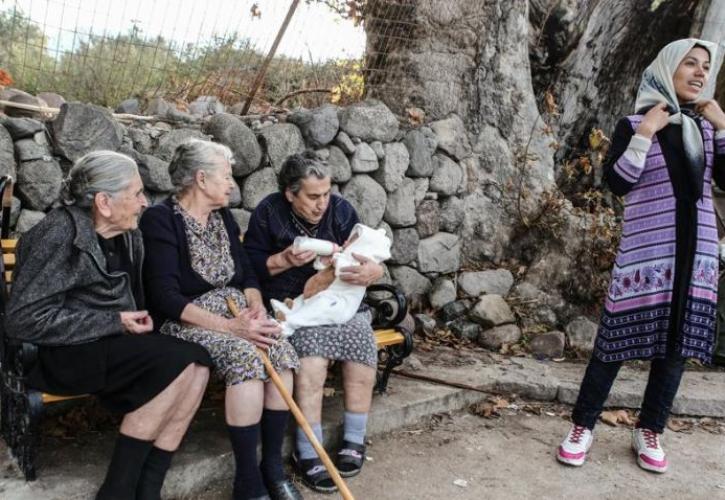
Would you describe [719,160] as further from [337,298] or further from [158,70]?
[158,70]

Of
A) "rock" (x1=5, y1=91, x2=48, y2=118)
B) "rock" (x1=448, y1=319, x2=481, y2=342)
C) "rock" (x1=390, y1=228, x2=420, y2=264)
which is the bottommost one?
"rock" (x1=448, y1=319, x2=481, y2=342)

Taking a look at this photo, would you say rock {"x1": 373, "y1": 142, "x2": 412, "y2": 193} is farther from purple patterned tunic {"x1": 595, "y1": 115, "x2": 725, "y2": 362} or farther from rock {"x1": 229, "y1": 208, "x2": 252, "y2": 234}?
purple patterned tunic {"x1": 595, "y1": 115, "x2": 725, "y2": 362}

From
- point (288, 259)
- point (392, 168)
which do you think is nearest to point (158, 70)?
point (392, 168)

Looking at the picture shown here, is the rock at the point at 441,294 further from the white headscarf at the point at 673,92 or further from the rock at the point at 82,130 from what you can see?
the rock at the point at 82,130

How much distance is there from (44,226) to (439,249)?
321 centimetres

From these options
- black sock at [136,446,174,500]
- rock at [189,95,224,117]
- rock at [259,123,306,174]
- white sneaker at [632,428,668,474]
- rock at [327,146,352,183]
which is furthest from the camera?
rock at [327,146,352,183]

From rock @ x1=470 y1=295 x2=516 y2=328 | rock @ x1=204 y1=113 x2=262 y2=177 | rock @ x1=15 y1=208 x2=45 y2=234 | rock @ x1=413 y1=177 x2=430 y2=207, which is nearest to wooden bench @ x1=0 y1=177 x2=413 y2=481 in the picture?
rock @ x1=15 y1=208 x2=45 y2=234

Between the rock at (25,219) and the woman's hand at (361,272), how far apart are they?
1.48 metres

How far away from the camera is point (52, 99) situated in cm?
379

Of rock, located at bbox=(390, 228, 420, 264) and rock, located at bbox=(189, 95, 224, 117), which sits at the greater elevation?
rock, located at bbox=(189, 95, 224, 117)

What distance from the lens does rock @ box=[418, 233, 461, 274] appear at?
517 centimetres

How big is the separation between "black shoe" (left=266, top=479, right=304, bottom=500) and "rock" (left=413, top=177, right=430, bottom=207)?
8.94ft

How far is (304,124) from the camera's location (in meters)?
4.49

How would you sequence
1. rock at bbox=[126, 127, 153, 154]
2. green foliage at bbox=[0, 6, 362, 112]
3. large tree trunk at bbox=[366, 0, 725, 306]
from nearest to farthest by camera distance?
rock at bbox=[126, 127, 153, 154]
green foliage at bbox=[0, 6, 362, 112]
large tree trunk at bbox=[366, 0, 725, 306]
